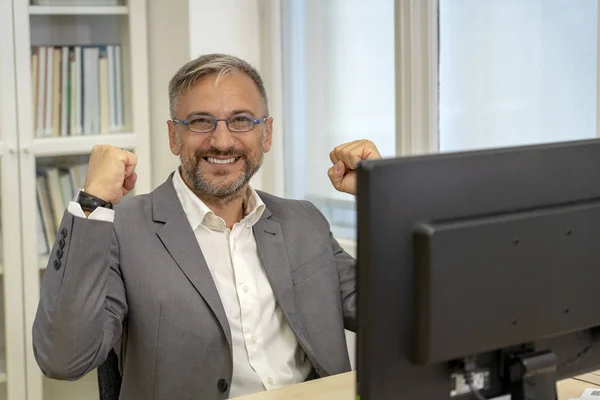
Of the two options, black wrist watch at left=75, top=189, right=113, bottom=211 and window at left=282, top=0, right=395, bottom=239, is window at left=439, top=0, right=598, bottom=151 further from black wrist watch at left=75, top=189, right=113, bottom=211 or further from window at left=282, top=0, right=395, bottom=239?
black wrist watch at left=75, top=189, right=113, bottom=211

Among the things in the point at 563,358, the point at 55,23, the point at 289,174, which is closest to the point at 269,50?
the point at 289,174

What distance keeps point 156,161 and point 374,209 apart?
242cm

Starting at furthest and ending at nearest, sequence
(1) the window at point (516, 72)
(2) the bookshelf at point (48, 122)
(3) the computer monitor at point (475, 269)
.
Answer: (2) the bookshelf at point (48, 122) → (1) the window at point (516, 72) → (3) the computer monitor at point (475, 269)

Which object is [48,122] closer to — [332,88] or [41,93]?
[41,93]

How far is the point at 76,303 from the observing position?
5.43 feet

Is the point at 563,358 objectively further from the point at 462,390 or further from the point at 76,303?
the point at 76,303

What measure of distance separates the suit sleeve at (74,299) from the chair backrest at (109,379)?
Answer: 0.52ft

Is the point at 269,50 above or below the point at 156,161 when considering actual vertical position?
Answer: above

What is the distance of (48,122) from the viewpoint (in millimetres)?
3086

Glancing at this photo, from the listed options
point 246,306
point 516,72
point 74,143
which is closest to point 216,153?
point 246,306

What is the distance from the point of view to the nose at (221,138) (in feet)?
6.64

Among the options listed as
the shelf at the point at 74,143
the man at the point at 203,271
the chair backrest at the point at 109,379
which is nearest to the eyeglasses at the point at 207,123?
the man at the point at 203,271

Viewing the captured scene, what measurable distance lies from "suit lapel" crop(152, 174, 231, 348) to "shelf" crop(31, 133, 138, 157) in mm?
1208

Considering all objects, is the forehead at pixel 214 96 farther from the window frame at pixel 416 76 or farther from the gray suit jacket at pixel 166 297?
the window frame at pixel 416 76
